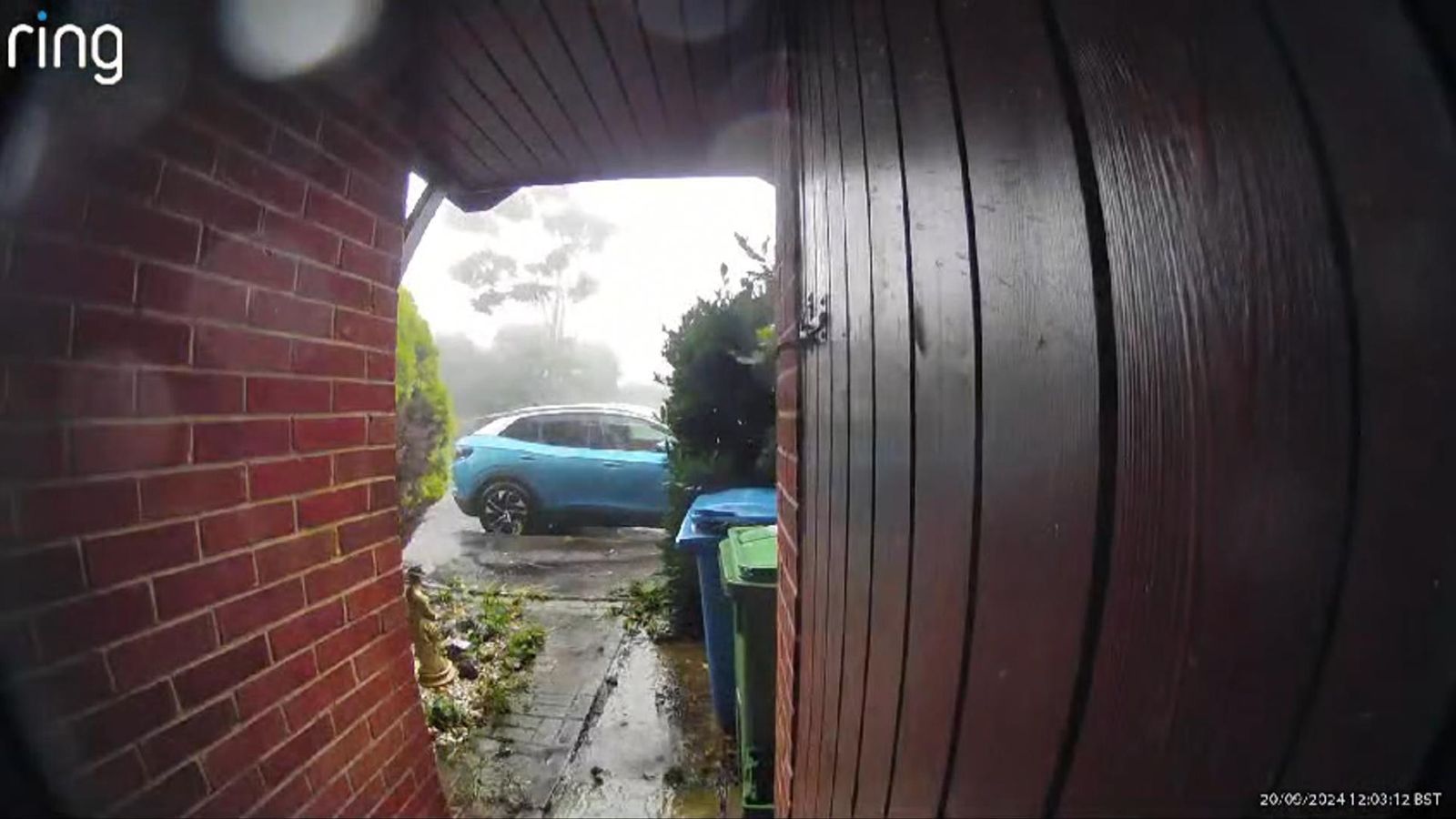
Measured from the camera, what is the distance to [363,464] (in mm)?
1824

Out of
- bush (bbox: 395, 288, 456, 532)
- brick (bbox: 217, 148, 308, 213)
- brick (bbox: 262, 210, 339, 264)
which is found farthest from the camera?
bush (bbox: 395, 288, 456, 532)

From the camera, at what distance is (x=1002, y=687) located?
689 mm

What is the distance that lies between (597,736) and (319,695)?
2038mm

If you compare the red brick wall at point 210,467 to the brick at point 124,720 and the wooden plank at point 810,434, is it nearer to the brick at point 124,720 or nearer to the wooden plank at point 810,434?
the brick at point 124,720

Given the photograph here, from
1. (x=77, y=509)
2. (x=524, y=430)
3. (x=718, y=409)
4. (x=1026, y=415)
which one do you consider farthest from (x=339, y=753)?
(x=524, y=430)

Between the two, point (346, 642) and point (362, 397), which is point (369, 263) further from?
point (346, 642)

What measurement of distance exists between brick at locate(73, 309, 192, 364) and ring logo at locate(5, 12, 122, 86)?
408 millimetres

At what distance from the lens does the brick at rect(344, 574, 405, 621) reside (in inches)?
68.9

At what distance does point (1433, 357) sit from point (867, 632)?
0.80 m

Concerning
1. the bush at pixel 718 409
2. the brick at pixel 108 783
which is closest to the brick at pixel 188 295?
the brick at pixel 108 783

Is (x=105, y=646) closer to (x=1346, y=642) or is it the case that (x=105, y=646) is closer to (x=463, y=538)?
(x=1346, y=642)

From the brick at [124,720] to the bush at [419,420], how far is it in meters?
3.25

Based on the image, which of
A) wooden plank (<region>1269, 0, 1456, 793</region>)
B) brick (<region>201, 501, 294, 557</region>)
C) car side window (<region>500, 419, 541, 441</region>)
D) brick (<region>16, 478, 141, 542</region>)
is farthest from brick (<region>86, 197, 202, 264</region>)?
car side window (<region>500, 419, 541, 441</region>)

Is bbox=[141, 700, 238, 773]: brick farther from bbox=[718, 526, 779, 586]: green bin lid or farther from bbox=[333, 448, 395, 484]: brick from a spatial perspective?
bbox=[718, 526, 779, 586]: green bin lid
